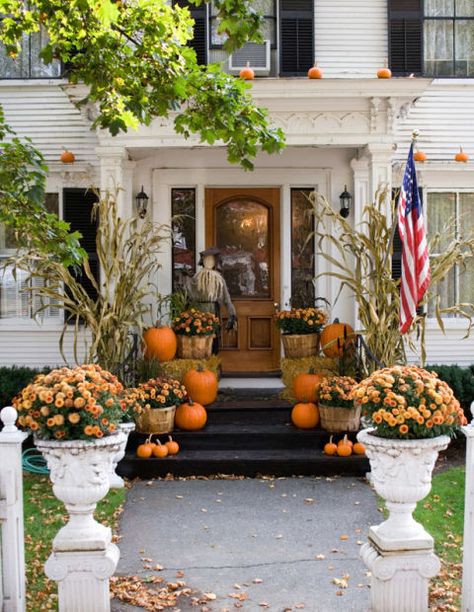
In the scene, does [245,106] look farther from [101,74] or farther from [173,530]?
[173,530]

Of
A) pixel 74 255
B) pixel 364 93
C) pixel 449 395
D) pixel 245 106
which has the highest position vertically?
pixel 364 93

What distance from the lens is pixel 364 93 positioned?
8320 millimetres

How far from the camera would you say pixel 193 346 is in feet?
29.2

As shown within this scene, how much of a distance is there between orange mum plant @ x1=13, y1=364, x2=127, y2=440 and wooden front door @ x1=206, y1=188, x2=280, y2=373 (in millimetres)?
5775

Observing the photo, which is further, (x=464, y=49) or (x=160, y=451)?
(x=464, y=49)

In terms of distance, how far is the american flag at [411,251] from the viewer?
6715 millimetres

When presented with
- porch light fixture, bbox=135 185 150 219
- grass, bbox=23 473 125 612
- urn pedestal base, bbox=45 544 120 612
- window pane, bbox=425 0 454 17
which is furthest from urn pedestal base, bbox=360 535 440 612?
window pane, bbox=425 0 454 17

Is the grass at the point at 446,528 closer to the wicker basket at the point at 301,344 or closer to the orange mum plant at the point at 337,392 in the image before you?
the orange mum plant at the point at 337,392

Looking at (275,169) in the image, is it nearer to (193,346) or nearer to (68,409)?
(193,346)

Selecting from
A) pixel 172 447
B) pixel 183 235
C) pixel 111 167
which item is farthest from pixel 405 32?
pixel 172 447

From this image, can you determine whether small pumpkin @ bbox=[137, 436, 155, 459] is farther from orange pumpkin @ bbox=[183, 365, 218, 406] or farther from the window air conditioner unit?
the window air conditioner unit

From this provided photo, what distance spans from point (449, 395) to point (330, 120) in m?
4.89

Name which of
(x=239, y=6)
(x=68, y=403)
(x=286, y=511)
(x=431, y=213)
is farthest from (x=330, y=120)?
(x=68, y=403)

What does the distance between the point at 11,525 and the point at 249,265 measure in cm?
660
